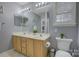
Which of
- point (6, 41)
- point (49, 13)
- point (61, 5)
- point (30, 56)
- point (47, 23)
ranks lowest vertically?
point (30, 56)

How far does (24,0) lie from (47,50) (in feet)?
3.04

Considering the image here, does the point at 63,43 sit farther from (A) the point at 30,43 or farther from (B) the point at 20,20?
(B) the point at 20,20

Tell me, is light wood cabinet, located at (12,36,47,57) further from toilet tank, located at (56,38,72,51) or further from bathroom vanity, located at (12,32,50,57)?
toilet tank, located at (56,38,72,51)

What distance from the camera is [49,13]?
1.70m

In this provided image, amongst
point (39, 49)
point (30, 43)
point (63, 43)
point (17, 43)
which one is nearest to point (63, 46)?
point (63, 43)

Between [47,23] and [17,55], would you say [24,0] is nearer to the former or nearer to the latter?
[47,23]

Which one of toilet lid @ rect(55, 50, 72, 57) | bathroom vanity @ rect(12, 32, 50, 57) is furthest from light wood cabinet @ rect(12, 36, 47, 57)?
toilet lid @ rect(55, 50, 72, 57)

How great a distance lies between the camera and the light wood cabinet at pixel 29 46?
1681 mm

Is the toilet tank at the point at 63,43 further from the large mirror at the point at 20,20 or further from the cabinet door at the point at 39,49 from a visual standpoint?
the large mirror at the point at 20,20

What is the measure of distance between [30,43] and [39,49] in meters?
0.18

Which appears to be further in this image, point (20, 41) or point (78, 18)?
point (20, 41)

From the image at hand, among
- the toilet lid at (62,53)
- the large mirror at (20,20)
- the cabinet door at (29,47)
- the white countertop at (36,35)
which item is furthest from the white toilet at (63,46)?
the large mirror at (20,20)

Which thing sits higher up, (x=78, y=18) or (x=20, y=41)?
(x=78, y=18)

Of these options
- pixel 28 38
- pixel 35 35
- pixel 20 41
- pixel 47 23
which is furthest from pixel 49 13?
pixel 20 41
